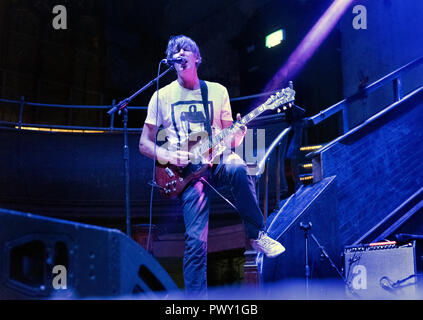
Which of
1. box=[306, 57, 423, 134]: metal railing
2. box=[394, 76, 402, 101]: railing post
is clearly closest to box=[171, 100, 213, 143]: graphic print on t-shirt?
box=[306, 57, 423, 134]: metal railing

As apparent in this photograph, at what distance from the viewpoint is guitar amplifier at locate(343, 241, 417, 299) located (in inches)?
133

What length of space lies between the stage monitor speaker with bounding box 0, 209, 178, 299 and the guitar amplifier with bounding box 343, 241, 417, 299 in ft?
8.15

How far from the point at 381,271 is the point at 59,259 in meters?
2.77

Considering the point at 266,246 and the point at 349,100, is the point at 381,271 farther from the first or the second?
the point at 349,100

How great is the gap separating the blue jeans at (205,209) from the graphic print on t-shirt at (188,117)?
0.32 meters

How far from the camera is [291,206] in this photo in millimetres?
4129

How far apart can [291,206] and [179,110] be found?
5.14 ft

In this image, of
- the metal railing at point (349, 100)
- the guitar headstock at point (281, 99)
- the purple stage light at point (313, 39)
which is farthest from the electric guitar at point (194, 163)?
the purple stage light at point (313, 39)

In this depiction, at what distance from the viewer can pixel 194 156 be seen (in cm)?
304

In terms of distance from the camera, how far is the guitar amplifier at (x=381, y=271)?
3391mm

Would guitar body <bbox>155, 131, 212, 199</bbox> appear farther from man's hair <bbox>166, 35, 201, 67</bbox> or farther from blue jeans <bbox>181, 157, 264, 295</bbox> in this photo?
man's hair <bbox>166, 35, 201, 67</bbox>

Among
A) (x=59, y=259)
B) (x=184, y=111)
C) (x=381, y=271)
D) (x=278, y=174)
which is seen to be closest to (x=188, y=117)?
(x=184, y=111)

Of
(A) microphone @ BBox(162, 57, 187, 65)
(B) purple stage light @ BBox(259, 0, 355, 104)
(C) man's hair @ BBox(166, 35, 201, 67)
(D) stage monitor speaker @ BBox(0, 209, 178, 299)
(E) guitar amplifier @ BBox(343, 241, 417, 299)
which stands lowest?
(E) guitar amplifier @ BBox(343, 241, 417, 299)
